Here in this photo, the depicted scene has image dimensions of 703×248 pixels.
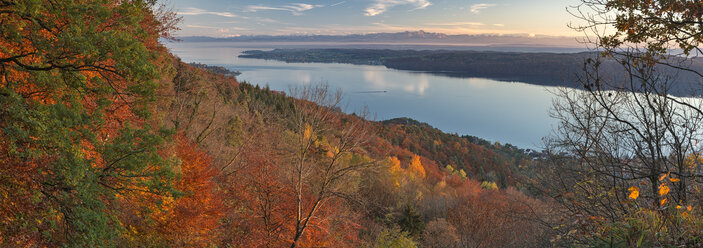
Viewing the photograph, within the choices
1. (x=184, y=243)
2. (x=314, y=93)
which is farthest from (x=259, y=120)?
(x=314, y=93)

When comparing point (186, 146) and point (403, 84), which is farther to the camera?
point (403, 84)

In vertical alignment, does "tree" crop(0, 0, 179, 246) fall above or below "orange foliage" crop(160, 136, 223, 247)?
above

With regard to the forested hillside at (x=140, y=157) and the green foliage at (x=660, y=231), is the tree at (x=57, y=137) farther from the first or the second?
the green foliage at (x=660, y=231)

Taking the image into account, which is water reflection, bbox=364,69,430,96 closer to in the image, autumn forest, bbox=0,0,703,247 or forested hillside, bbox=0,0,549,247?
forested hillside, bbox=0,0,549,247

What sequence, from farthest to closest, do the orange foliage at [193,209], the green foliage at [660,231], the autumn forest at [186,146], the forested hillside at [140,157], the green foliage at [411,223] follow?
1. the green foliage at [411,223]
2. the orange foliage at [193,209]
3. the forested hillside at [140,157]
4. the autumn forest at [186,146]
5. the green foliage at [660,231]

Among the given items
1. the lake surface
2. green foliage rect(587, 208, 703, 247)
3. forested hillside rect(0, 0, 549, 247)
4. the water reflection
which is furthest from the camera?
the water reflection

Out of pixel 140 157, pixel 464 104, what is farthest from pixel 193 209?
pixel 464 104

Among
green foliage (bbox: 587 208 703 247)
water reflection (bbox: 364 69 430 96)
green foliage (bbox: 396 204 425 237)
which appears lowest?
green foliage (bbox: 396 204 425 237)

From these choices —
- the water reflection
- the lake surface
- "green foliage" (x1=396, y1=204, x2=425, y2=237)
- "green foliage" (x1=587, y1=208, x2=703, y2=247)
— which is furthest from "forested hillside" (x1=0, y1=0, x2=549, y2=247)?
the water reflection

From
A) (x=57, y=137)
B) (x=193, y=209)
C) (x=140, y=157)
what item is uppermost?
(x=57, y=137)

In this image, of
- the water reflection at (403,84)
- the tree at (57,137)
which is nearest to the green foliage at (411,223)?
the tree at (57,137)

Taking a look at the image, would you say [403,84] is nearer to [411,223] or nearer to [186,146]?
[411,223]

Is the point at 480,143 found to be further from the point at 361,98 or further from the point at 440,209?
the point at 440,209
